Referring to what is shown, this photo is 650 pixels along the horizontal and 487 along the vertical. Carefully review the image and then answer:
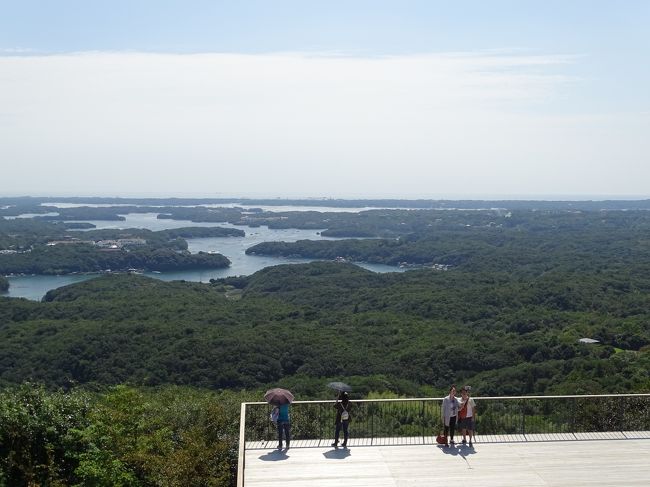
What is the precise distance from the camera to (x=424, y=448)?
11.0 meters

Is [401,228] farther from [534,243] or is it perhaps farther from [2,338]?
[2,338]

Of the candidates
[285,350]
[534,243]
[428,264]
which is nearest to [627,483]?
[285,350]

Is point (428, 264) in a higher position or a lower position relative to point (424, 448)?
lower

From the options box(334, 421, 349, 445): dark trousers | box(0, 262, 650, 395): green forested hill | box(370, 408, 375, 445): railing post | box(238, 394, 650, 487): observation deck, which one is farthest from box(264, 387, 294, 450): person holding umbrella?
box(0, 262, 650, 395): green forested hill

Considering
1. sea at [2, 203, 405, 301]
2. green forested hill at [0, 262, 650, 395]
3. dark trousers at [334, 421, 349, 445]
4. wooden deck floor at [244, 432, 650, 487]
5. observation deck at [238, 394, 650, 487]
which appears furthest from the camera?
sea at [2, 203, 405, 301]

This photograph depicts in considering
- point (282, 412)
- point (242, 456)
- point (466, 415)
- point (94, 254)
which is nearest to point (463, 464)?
point (466, 415)

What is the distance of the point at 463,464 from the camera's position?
10.3m

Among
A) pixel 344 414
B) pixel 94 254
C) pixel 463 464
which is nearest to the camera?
pixel 463 464

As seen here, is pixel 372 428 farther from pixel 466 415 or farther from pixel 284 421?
pixel 284 421

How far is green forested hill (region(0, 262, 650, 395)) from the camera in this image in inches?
1470

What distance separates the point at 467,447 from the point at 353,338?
38.2 meters

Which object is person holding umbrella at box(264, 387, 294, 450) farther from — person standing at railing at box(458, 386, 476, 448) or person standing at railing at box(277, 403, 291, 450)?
person standing at railing at box(458, 386, 476, 448)

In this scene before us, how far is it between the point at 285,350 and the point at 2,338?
21406 mm

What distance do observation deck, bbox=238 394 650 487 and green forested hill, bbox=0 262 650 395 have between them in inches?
479
